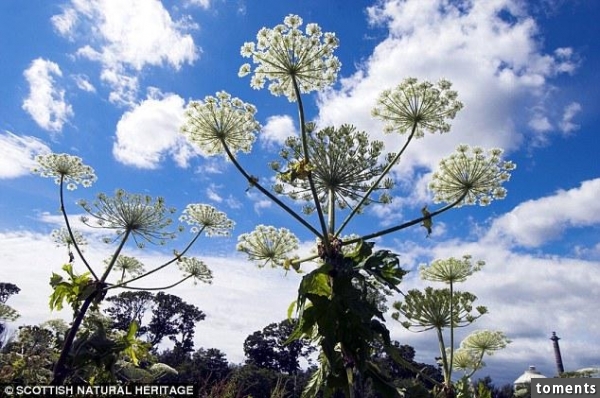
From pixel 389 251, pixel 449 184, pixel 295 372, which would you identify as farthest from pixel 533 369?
pixel 295 372

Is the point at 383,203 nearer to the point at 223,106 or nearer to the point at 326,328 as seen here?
the point at 326,328

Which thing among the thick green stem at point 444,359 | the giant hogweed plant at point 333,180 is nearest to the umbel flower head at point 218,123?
the giant hogweed plant at point 333,180

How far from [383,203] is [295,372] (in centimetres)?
7553

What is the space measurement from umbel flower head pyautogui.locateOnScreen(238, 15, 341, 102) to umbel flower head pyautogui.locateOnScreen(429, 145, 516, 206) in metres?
3.37

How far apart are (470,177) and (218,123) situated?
19.0 ft

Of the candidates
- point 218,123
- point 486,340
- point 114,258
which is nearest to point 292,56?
point 218,123

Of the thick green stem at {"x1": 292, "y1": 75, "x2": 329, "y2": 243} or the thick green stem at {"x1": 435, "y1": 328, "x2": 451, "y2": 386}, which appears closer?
the thick green stem at {"x1": 292, "y1": 75, "x2": 329, "y2": 243}

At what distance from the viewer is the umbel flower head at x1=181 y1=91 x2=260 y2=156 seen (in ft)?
33.1

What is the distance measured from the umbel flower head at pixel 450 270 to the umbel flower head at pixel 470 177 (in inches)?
152

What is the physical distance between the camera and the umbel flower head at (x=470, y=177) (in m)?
10.3

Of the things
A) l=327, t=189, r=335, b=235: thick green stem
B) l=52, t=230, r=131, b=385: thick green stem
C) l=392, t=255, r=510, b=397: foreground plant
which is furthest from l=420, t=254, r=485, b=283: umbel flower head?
l=52, t=230, r=131, b=385: thick green stem

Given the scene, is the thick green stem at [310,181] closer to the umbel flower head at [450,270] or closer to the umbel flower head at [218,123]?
the umbel flower head at [218,123]

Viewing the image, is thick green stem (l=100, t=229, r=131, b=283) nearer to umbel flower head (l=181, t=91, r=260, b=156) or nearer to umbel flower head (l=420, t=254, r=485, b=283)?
umbel flower head (l=181, t=91, r=260, b=156)

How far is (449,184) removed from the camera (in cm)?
1077
